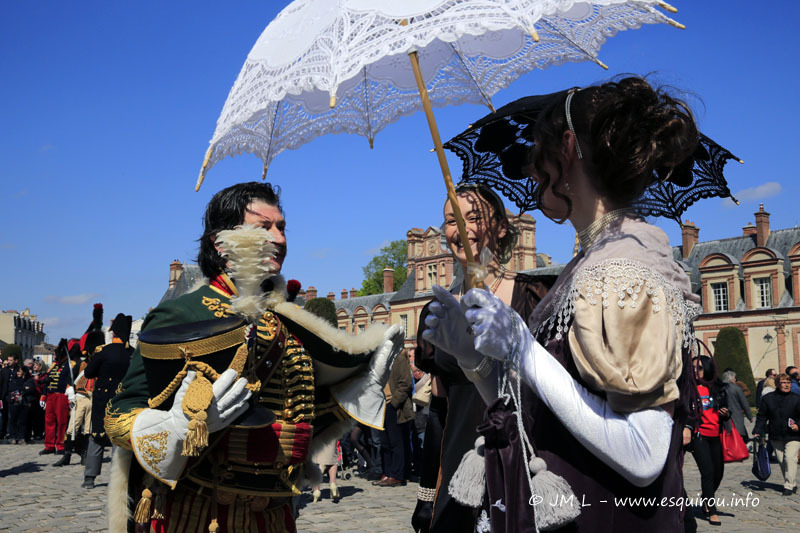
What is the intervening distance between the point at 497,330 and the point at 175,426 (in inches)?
46.1

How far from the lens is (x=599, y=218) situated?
1.99 metres

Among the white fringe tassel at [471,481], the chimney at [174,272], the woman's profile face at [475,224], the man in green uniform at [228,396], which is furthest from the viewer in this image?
the chimney at [174,272]

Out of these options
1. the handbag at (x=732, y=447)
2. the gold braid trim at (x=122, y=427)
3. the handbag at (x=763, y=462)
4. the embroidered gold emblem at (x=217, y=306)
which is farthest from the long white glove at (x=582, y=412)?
the handbag at (x=763, y=462)

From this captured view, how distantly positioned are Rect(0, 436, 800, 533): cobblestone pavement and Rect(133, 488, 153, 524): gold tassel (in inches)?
202

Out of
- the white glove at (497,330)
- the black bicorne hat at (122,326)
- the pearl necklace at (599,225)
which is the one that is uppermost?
the black bicorne hat at (122,326)

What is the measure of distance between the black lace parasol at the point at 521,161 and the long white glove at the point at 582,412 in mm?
972

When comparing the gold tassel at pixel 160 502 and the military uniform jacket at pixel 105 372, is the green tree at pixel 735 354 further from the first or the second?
the gold tassel at pixel 160 502

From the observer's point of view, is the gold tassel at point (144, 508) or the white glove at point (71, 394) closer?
the gold tassel at point (144, 508)

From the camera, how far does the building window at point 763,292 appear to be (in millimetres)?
39469

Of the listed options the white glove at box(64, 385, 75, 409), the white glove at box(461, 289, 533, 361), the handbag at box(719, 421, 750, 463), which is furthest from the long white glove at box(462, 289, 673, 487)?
the white glove at box(64, 385, 75, 409)

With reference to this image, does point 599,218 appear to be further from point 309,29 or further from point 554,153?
point 309,29

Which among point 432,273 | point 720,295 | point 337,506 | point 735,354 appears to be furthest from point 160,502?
point 432,273

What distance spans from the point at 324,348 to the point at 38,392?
1869cm

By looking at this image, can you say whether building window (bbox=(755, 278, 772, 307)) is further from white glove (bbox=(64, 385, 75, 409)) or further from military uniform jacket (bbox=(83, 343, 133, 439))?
military uniform jacket (bbox=(83, 343, 133, 439))
